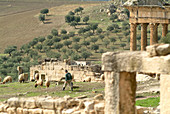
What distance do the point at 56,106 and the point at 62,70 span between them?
86.7 ft

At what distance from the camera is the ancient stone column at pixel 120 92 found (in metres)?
14.0

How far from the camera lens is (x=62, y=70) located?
42.7 meters

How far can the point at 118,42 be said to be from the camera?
9581 cm

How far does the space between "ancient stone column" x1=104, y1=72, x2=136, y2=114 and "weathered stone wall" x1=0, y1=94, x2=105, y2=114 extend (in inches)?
36.8

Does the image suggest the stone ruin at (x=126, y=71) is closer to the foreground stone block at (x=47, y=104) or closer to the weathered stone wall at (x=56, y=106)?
the weathered stone wall at (x=56, y=106)

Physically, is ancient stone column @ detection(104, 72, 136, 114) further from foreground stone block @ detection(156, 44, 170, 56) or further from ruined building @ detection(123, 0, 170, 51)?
ruined building @ detection(123, 0, 170, 51)

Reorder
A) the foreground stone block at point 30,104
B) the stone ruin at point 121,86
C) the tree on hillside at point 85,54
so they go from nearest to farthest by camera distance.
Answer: the stone ruin at point 121,86 < the foreground stone block at point 30,104 < the tree on hillside at point 85,54

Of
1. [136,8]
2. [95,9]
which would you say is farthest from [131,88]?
[95,9]

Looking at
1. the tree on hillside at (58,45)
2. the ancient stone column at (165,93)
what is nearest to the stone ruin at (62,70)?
the ancient stone column at (165,93)

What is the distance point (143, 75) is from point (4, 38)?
9324 cm

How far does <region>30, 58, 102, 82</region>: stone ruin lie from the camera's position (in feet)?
134

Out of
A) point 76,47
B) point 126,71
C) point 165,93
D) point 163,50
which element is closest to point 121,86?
point 126,71

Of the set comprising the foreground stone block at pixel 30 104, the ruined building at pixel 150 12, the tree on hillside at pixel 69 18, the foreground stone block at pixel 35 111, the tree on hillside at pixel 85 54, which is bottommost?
the tree on hillside at pixel 85 54

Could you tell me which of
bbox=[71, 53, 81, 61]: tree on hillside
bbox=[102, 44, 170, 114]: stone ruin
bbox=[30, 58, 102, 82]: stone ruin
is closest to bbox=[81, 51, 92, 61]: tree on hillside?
bbox=[71, 53, 81, 61]: tree on hillside
